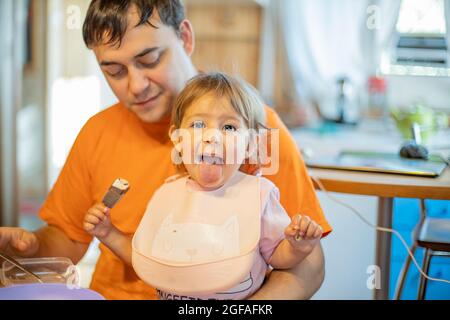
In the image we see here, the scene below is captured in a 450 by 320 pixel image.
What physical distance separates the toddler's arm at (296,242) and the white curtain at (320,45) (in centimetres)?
196

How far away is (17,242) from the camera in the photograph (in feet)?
3.50

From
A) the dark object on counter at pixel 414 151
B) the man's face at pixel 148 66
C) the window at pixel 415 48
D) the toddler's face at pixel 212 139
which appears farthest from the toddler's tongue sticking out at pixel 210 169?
the window at pixel 415 48

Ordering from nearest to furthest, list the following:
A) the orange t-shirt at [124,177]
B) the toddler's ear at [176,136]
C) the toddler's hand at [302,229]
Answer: the toddler's hand at [302,229]
the toddler's ear at [176,136]
the orange t-shirt at [124,177]

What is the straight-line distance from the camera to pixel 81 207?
121 centimetres

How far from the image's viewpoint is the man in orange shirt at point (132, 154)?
1.05 metres

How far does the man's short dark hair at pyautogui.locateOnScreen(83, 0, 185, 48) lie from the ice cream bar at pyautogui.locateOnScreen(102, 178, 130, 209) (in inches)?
9.7

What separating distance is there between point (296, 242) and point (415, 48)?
2.02 metres

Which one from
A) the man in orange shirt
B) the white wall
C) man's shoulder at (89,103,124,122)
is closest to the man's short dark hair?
the man in orange shirt

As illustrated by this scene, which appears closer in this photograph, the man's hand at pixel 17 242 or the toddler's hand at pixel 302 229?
the toddler's hand at pixel 302 229

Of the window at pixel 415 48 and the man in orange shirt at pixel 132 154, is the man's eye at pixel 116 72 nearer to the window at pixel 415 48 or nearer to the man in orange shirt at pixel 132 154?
the man in orange shirt at pixel 132 154

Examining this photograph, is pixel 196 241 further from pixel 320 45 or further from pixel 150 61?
pixel 320 45

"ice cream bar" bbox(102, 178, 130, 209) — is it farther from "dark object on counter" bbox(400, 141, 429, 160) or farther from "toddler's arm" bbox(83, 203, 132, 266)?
"dark object on counter" bbox(400, 141, 429, 160)

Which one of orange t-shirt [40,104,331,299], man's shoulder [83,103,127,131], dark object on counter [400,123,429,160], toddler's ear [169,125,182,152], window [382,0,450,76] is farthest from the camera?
window [382,0,450,76]

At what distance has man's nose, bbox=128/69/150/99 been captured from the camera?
1072 millimetres
